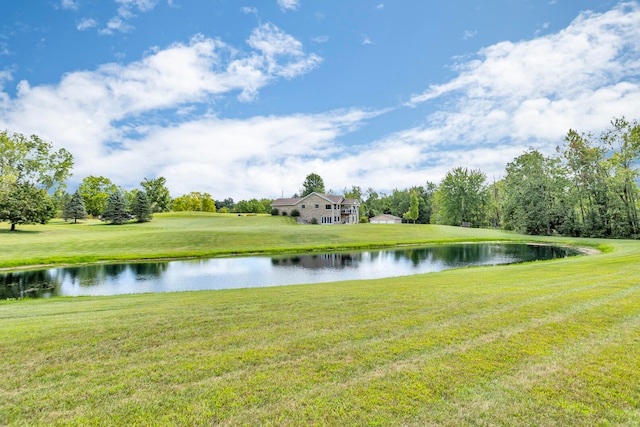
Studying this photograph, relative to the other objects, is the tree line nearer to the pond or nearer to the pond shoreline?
the pond shoreline

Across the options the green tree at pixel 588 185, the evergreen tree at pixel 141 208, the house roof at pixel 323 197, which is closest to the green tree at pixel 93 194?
the evergreen tree at pixel 141 208

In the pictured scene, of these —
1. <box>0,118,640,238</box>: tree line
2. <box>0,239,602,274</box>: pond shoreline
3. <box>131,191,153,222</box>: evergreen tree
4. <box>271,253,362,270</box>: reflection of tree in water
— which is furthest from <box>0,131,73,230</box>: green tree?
<box>271,253,362,270</box>: reflection of tree in water

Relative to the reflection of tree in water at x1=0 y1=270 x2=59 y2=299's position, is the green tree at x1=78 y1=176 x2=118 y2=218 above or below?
above

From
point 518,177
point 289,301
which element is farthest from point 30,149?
point 518,177

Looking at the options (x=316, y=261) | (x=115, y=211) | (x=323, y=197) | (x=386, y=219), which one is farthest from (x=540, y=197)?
(x=115, y=211)

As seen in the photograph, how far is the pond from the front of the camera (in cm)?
1678

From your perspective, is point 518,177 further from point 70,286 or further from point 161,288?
point 70,286

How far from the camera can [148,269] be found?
22.8 m

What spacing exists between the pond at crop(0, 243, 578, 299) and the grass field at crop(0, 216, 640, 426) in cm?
1049

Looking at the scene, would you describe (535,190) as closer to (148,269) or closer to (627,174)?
(627,174)

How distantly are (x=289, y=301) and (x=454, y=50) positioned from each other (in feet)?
110

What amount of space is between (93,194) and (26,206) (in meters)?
38.7

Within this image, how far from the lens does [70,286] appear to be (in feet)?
57.4

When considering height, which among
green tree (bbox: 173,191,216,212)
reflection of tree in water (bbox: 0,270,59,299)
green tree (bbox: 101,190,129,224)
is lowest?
reflection of tree in water (bbox: 0,270,59,299)
